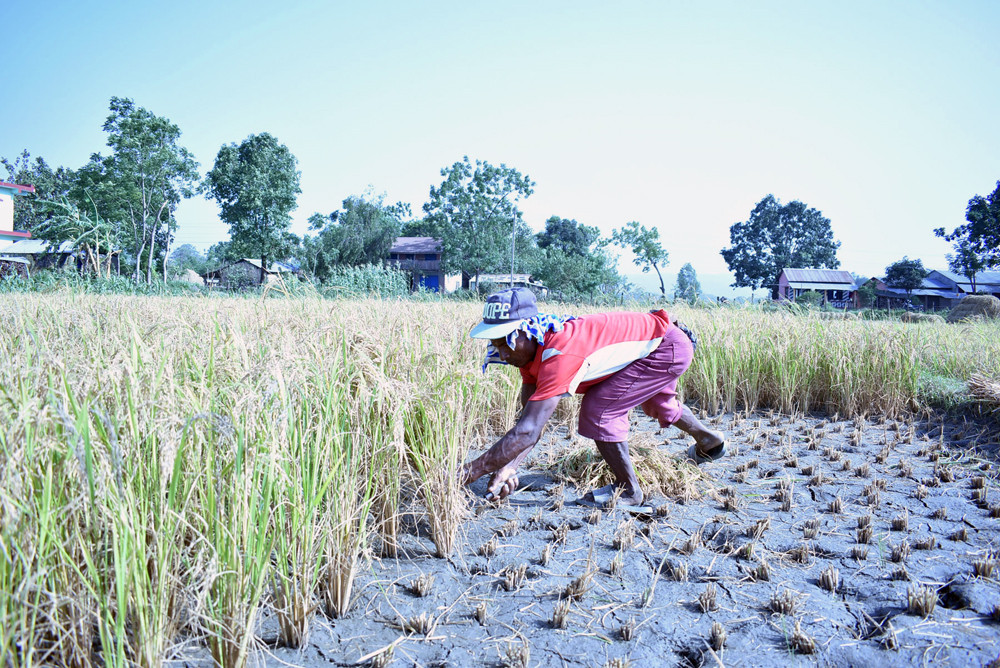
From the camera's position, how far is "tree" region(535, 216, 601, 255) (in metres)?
59.5

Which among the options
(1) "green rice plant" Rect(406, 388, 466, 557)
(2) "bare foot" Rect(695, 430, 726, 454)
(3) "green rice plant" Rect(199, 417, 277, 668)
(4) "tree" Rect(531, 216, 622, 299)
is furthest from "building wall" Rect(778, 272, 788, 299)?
(3) "green rice plant" Rect(199, 417, 277, 668)

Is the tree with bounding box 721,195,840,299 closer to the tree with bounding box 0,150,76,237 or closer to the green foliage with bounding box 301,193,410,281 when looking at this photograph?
the green foliage with bounding box 301,193,410,281

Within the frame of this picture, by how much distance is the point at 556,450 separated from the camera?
3.91 meters

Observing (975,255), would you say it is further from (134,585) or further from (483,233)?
(134,585)

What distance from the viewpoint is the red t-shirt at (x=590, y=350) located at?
2.60m

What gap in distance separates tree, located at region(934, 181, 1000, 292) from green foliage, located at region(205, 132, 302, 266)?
41911 mm

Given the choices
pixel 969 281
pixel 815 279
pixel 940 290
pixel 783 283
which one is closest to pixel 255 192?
pixel 783 283

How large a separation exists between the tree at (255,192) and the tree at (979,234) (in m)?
41.9

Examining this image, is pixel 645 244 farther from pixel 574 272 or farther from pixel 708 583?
pixel 708 583

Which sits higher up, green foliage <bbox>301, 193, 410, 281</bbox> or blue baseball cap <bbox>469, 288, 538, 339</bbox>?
green foliage <bbox>301, 193, 410, 281</bbox>

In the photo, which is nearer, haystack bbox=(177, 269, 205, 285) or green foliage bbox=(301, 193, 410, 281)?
haystack bbox=(177, 269, 205, 285)

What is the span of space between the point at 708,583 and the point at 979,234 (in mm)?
45662

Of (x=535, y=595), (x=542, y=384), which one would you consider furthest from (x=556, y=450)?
(x=535, y=595)

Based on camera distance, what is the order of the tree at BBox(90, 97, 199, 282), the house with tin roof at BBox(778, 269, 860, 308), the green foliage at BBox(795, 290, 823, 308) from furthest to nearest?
the house with tin roof at BBox(778, 269, 860, 308) → the tree at BBox(90, 97, 199, 282) → the green foliage at BBox(795, 290, 823, 308)
